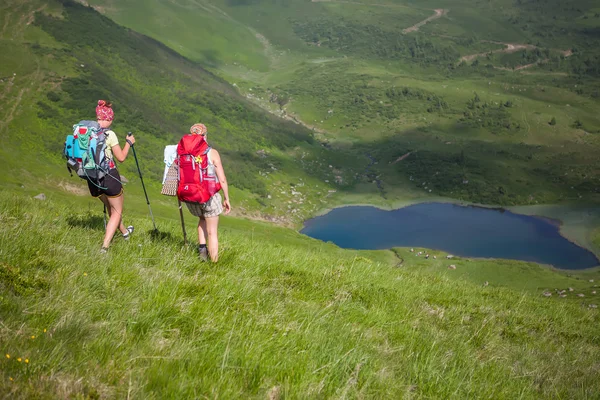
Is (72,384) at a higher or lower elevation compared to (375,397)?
higher

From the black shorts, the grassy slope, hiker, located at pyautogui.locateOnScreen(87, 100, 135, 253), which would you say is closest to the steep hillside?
the black shorts

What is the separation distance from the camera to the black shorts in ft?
32.2

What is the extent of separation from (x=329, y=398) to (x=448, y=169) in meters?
126

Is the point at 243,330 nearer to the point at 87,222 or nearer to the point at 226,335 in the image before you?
the point at 226,335

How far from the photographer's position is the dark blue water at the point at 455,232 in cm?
8819

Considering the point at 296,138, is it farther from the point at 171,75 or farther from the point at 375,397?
the point at 375,397

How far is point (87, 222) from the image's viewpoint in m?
11.4

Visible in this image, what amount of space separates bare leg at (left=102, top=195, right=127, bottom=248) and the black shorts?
132 millimetres

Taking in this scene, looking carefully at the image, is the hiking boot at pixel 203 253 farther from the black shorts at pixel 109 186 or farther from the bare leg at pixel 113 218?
the black shorts at pixel 109 186

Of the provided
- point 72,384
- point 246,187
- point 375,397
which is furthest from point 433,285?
point 246,187

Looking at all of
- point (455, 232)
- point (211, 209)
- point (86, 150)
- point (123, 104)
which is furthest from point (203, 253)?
point (455, 232)

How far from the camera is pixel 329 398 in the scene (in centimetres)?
513

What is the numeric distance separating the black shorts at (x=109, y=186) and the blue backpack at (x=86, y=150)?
0.73 ft

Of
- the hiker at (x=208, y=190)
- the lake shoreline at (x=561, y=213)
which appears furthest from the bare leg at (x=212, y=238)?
the lake shoreline at (x=561, y=213)
